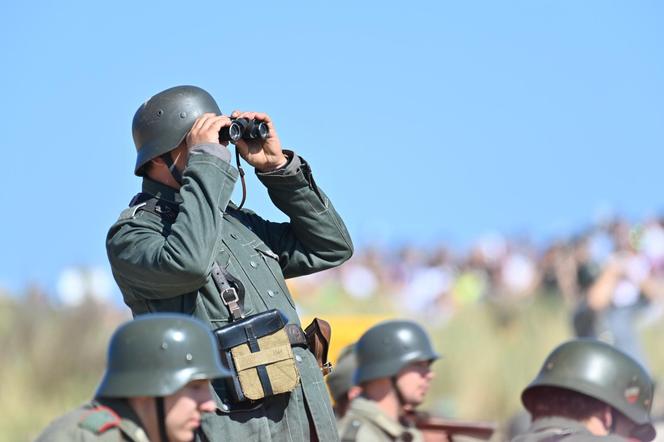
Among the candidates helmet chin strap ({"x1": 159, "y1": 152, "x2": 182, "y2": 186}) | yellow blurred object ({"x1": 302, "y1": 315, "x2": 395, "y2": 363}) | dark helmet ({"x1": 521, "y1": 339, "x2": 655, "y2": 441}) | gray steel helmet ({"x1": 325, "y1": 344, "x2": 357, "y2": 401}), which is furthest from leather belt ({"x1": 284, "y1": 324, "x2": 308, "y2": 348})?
yellow blurred object ({"x1": 302, "y1": 315, "x2": 395, "y2": 363})

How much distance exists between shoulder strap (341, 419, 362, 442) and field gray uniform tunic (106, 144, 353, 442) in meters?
2.49

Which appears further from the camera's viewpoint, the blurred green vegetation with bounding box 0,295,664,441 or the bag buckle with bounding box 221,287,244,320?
the blurred green vegetation with bounding box 0,295,664,441

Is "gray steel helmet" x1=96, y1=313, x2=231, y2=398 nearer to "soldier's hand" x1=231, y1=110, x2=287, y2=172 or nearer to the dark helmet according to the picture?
"soldier's hand" x1=231, y1=110, x2=287, y2=172

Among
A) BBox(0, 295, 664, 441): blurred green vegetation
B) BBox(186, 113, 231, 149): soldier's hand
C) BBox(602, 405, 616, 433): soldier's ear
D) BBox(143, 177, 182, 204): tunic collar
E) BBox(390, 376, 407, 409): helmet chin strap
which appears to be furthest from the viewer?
BBox(0, 295, 664, 441): blurred green vegetation

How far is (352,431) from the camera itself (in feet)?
27.6

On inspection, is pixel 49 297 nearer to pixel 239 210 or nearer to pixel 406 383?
pixel 406 383

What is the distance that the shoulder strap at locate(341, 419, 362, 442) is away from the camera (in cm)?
835

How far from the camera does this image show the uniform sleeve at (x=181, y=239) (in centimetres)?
530

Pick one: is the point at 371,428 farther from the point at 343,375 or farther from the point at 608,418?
the point at 608,418

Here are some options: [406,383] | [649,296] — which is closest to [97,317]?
[649,296]

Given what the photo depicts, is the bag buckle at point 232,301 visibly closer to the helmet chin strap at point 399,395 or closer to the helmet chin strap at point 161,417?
the helmet chin strap at point 161,417

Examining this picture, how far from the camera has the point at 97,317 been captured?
1641 centimetres

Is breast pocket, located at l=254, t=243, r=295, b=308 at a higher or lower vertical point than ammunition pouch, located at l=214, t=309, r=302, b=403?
higher

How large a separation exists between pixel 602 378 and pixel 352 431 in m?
1.92
